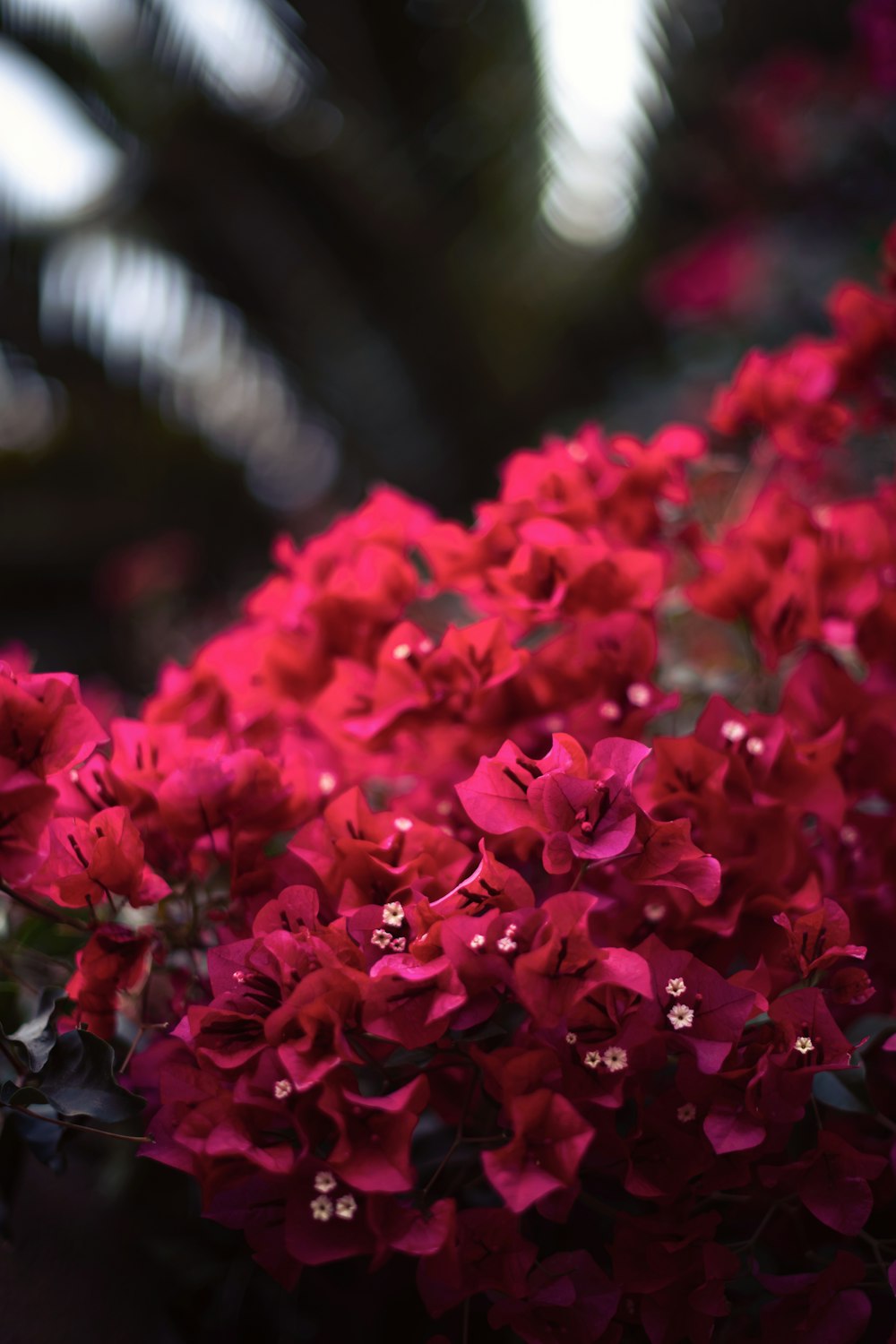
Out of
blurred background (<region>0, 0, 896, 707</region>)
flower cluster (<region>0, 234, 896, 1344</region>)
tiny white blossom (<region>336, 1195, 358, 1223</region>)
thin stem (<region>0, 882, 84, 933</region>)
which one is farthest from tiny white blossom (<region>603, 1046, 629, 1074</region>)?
blurred background (<region>0, 0, 896, 707</region>)

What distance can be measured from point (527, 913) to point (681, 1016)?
8cm

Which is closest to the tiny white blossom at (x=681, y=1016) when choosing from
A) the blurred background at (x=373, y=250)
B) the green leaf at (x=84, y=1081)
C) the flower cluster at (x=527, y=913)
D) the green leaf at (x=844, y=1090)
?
the flower cluster at (x=527, y=913)

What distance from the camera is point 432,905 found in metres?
0.40

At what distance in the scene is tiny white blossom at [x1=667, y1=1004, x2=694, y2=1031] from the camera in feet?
1.28

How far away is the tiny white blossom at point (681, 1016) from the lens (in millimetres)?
390

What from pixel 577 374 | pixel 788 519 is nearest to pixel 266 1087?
pixel 788 519

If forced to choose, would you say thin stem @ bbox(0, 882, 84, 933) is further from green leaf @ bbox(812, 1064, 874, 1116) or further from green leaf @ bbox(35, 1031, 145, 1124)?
green leaf @ bbox(812, 1064, 874, 1116)

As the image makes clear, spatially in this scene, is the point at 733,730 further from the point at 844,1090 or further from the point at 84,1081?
the point at 84,1081

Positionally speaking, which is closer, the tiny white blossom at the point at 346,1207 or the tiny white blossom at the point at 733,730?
the tiny white blossom at the point at 346,1207

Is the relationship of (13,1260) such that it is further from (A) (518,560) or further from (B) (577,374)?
(B) (577,374)

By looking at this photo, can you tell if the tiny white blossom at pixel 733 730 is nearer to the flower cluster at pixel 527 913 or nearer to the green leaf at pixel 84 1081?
the flower cluster at pixel 527 913

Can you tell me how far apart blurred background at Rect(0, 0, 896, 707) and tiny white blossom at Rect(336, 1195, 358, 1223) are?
1.42 m

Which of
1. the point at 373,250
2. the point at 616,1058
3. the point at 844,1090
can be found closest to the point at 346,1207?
the point at 616,1058

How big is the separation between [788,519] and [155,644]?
165 centimetres
